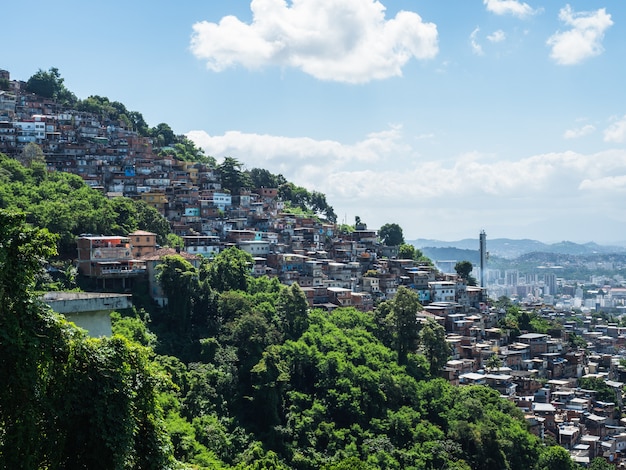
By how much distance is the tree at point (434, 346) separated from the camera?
108ft

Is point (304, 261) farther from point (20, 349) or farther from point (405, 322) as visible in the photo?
point (20, 349)

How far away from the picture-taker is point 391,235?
2256 inches

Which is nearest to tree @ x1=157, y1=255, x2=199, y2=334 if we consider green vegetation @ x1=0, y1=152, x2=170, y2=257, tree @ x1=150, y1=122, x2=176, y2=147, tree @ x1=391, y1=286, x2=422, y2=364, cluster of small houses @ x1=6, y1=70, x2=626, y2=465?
cluster of small houses @ x1=6, y1=70, x2=626, y2=465

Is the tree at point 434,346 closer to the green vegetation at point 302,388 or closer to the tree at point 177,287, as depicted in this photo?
the green vegetation at point 302,388

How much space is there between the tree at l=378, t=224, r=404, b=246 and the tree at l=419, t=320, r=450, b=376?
23.9 meters

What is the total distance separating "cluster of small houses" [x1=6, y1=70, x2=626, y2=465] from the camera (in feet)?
109

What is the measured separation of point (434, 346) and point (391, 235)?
2489cm

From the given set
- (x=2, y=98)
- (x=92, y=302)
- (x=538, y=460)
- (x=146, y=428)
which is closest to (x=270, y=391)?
(x=538, y=460)

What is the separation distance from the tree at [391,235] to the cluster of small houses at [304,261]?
3172mm

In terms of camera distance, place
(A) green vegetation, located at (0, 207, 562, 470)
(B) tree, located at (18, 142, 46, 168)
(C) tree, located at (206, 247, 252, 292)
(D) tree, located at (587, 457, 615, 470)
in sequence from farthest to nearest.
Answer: (B) tree, located at (18, 142, 46, 168) → (C) tree, located at (206, 247, 252, 292) → (D) tree, located at (587, 457, 615, 470) → (A) green vegetation, located at (0, 207, 562, 470)

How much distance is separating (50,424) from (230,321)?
2265cm

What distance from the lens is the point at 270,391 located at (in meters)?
25.1

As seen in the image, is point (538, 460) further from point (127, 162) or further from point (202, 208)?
point (127, 162)

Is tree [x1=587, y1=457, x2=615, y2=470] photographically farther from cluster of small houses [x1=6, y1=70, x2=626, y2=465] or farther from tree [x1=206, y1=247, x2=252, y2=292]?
tree [x1=206, y1=247, x2=252, y2=292]
